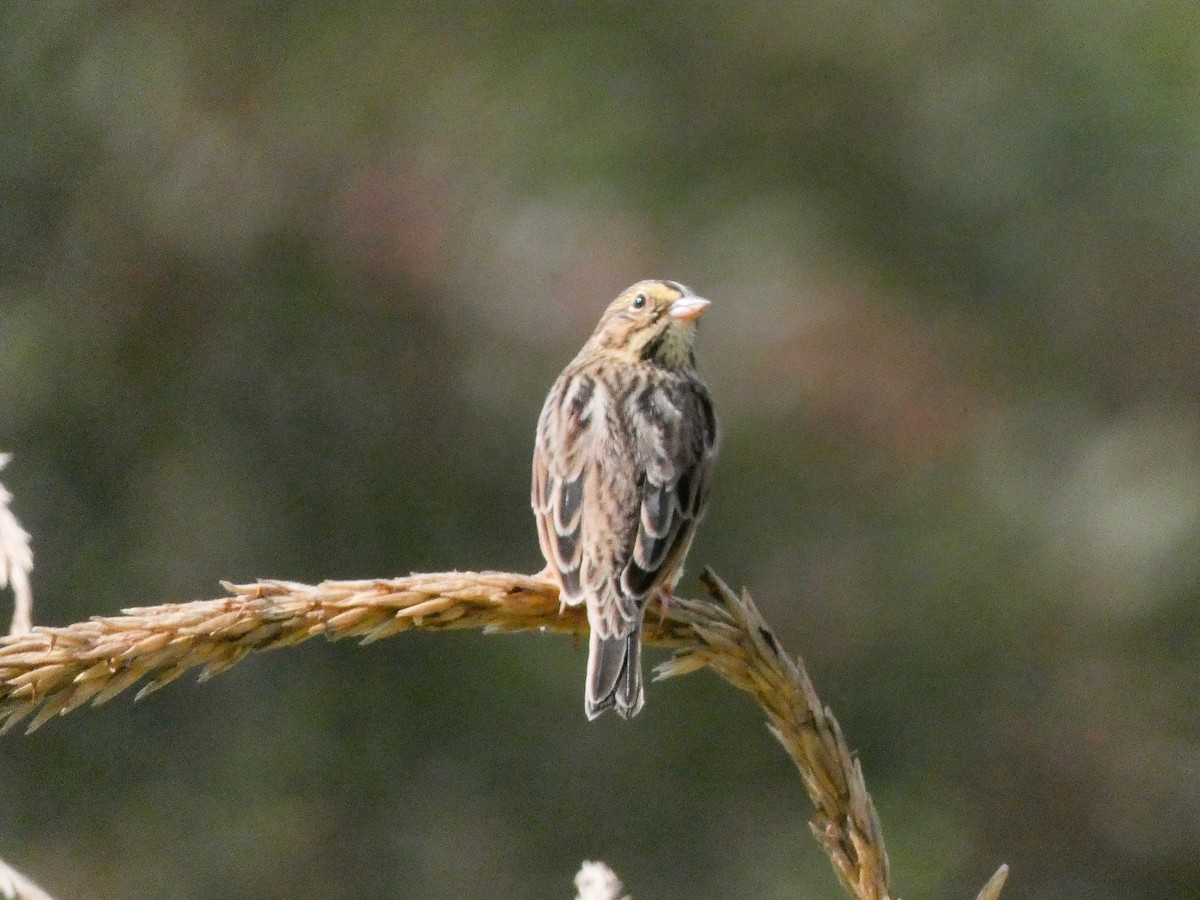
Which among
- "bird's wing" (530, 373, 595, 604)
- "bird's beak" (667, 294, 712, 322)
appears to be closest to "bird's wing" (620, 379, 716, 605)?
"bird's wing" (530, 373, 595, 604)

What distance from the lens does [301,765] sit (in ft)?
30.5

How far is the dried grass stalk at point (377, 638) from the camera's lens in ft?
8.00

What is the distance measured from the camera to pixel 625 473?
13.2 ft

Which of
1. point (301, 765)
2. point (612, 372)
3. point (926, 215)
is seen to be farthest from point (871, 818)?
point (926, 215)

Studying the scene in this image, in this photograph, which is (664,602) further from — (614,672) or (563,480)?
(563,480)

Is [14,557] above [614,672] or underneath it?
above

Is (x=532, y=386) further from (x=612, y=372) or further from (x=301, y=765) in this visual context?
(x=612, y=372)

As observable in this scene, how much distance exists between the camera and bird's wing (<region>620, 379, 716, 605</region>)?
3.75 metres

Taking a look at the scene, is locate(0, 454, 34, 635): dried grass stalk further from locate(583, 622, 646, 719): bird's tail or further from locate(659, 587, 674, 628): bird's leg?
locate(583, 622, 646, 719): bird's tail

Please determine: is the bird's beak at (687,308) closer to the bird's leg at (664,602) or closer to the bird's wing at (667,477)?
the bird's wing at (667,477)

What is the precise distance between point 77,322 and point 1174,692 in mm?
5939

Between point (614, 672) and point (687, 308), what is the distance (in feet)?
4.66

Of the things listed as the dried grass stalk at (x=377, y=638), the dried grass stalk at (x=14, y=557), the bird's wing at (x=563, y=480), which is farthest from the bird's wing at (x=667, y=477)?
the dried grass stalk at (x=14, y=557)

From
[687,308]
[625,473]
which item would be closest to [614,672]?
[625,473]
